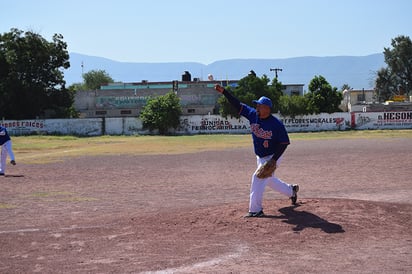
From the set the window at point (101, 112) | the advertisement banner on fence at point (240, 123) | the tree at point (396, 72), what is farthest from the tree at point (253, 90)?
the tree at point (396, 72)

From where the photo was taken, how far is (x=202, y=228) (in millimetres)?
9305

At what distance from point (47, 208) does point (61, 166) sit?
12.2 metres

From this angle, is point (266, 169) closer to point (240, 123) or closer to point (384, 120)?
point (240, 123)

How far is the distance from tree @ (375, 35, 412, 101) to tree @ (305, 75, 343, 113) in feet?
117

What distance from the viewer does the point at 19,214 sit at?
39.7 ft

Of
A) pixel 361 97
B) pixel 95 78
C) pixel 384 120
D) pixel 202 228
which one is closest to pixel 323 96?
pixel 384 120

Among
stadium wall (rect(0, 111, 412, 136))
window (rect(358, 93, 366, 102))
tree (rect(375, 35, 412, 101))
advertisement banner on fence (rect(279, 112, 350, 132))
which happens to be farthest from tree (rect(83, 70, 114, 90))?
advertisement banner on fence (rect(279, 112, 350, 132))

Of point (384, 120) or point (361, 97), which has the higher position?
point (361, 97)

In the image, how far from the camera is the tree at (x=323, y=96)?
67000 millimetres

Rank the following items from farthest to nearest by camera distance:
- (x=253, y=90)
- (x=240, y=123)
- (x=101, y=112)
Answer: (x=101, y=112), (x=253, y=90), (x=240, y=123)

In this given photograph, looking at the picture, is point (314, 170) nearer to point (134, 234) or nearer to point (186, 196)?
point (186, 196)

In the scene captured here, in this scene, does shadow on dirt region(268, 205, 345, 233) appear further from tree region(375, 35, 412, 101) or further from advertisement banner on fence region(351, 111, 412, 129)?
tree region(375, 35, 412, 101)

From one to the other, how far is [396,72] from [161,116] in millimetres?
58164

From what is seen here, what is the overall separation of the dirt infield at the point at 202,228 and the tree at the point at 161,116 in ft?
134
